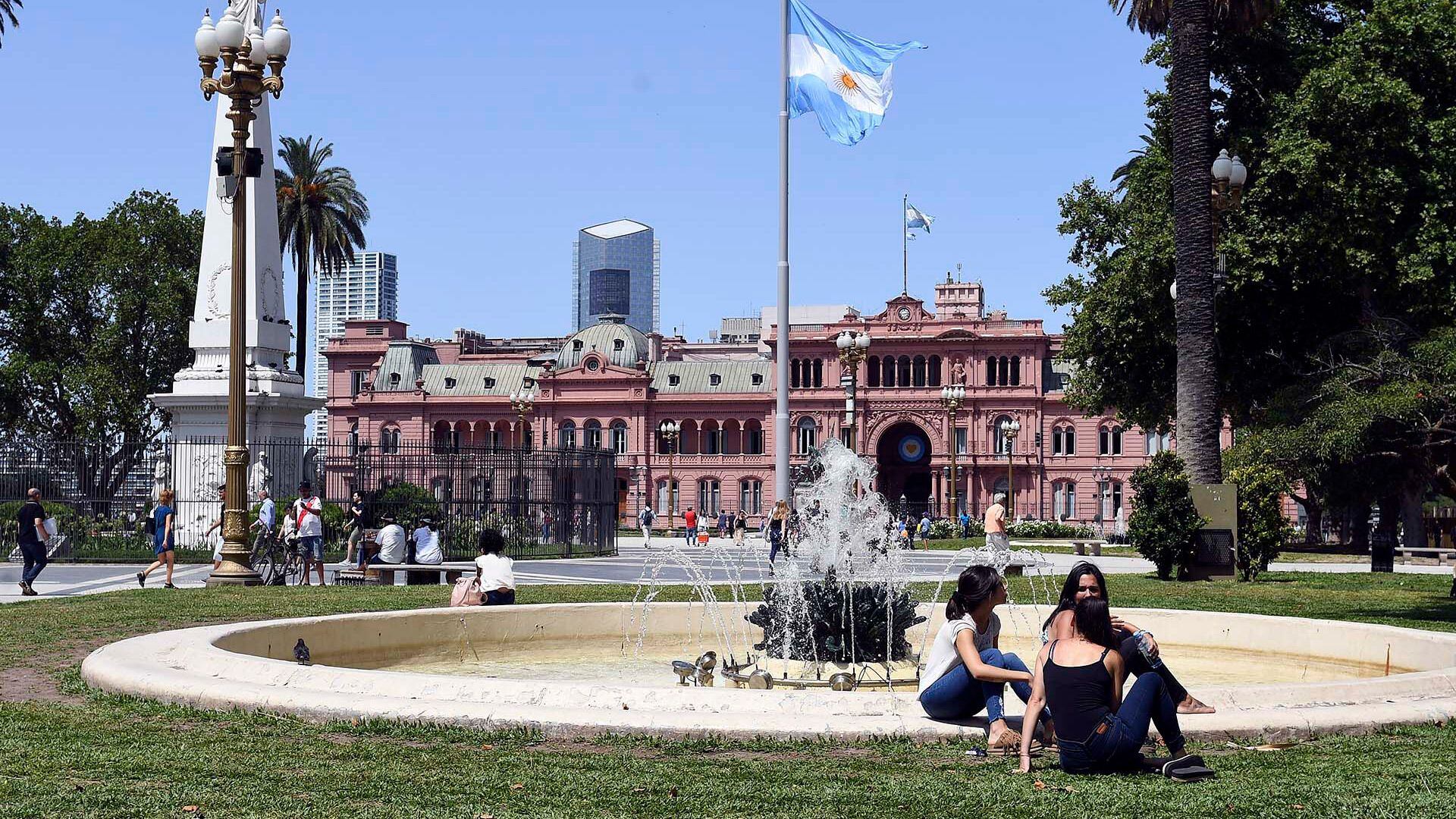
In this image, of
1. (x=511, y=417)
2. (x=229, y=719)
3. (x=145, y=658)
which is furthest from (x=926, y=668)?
(x=511, y=417)

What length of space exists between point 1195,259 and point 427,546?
40.4ft

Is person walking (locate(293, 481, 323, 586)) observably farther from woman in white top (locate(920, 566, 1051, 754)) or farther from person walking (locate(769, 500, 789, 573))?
woman in white top (locate(920, 566, 1051, 754))

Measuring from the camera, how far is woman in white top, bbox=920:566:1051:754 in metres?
6.95

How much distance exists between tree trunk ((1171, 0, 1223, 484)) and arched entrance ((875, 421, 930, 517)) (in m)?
59.4

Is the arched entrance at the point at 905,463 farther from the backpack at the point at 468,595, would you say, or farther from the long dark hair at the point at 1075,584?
the long dark hair at the point at 1075,584

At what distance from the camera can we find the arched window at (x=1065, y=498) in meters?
79.0

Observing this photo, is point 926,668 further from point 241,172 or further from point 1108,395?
point 1108,395

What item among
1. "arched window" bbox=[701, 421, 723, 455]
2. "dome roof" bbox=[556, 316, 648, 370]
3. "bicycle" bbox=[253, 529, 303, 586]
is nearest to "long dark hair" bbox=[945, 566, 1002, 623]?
"bicycle" bbox=[253, 529, 303, 586]

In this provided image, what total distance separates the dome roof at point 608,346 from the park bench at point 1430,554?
5751 cm

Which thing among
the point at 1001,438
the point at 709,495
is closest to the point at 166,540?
the point at 1001,438

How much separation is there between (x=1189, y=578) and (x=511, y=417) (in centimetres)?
6853

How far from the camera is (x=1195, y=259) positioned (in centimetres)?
2297

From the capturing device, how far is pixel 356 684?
7.77 metres

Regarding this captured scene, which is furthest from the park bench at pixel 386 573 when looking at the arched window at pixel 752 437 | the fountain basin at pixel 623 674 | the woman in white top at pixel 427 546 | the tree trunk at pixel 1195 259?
the arched window at pixel 752 437
